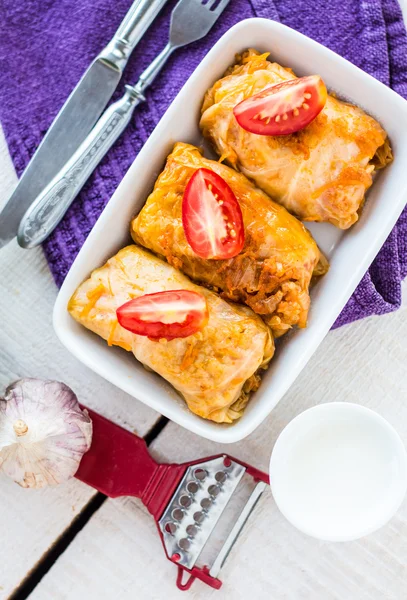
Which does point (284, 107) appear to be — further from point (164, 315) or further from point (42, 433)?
point (42, 433)

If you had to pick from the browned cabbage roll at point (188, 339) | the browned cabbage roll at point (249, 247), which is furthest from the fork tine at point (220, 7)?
the browned cabbage roll at point (188, 339)

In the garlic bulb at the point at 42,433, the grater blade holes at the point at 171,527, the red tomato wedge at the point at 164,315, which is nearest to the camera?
the red tomato wedge at the point at 164,315

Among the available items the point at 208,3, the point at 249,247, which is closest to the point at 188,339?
the point at 249,247

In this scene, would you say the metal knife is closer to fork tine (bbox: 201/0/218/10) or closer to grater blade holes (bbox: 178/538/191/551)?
fork tine (bbox: 201/0/218/10)

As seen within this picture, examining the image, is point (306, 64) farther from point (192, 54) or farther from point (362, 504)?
point (362, 504)

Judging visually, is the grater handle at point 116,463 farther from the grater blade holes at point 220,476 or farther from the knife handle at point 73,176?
the knife handle at point 73,176
